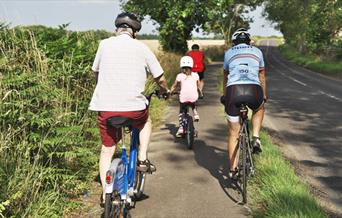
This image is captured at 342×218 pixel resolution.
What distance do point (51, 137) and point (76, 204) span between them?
2.86ft

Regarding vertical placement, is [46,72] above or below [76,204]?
above

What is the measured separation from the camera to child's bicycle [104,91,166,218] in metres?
3.92

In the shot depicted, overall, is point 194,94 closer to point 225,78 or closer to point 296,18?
point 225,78

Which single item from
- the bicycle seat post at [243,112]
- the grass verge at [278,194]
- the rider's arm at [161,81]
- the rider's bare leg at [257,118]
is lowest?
the grass verge at [278,194]

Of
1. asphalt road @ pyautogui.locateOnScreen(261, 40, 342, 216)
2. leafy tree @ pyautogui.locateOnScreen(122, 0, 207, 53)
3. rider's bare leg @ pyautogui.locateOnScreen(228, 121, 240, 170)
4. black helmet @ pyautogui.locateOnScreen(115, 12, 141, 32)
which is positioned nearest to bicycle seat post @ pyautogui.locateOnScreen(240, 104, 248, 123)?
rider's bare leg @ pyautogui.locateOnScreen(228, 121, 240, 170)

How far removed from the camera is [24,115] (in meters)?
4.94

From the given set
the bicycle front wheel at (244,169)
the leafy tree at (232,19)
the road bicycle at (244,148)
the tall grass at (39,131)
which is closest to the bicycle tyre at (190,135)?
the tall grass at (39,131)

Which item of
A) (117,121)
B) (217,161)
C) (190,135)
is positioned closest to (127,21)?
(117,121)

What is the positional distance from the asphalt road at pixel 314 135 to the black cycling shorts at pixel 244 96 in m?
1.61

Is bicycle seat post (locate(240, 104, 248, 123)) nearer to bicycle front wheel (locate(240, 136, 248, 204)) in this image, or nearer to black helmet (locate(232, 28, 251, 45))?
bicycle front wheel (locate(240, 136, 248, 204))

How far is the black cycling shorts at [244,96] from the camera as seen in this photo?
17.7 ft

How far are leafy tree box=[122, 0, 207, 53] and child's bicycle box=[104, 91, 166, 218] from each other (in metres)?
20.3

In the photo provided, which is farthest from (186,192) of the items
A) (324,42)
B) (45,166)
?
(324,42)

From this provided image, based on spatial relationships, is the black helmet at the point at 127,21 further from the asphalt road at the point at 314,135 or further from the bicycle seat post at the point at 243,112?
the asphalt road at the point at 314,135
